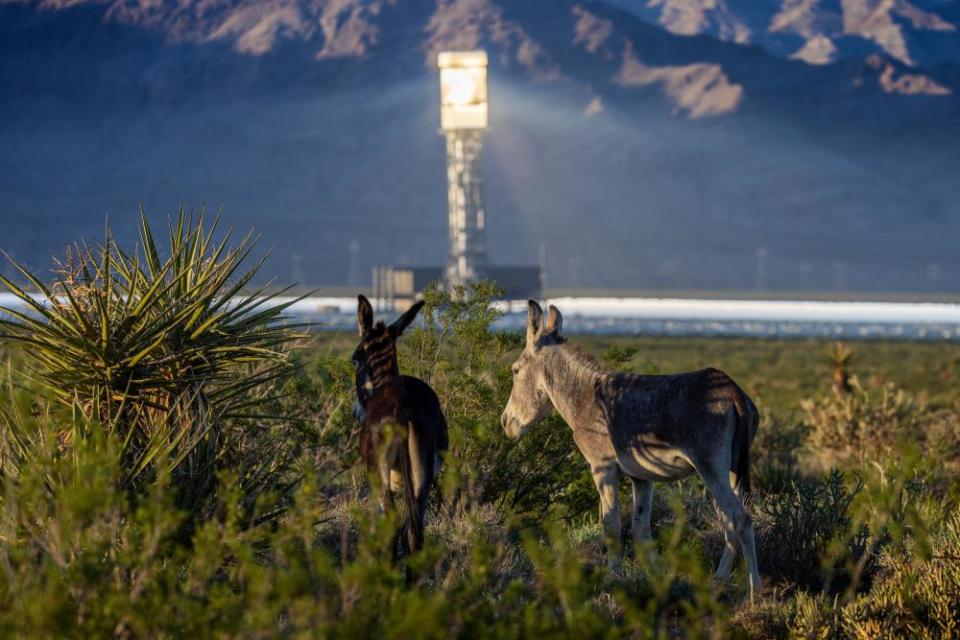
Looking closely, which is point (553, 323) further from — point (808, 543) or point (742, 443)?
point (808, 543)

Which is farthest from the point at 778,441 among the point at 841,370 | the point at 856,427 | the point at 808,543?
the point at 808,543

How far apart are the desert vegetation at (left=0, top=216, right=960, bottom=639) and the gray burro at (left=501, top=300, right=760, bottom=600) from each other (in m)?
0.43

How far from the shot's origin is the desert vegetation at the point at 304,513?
6.16 metres

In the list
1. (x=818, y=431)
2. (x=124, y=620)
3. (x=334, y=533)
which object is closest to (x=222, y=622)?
(x=124, y=620)

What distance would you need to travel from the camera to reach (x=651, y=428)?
9.12m

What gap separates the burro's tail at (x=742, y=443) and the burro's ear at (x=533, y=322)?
1747 mm

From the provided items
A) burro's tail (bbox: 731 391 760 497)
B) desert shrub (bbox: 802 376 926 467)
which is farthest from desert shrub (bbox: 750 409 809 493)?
burro's tail (bbox: 731 391 760 497)

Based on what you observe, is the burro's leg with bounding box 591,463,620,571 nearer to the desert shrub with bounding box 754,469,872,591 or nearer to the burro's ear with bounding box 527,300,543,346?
the burro's ear with bounding box 527,300,543,346

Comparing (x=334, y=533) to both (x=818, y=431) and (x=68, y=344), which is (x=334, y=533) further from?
(x=818, y=431)

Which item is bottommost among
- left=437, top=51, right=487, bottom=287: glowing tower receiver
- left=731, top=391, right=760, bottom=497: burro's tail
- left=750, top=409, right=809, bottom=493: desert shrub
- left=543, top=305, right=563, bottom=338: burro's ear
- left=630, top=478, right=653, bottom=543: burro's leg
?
left=750, top=409, right=809, bottom=493: desert shrub

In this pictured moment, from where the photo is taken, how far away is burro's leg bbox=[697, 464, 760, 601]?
8883mm

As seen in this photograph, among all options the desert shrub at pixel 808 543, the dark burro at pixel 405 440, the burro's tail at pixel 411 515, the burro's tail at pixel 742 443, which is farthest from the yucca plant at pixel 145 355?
the desert shrub at pixel 808 543

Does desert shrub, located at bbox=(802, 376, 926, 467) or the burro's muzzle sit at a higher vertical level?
the burro's muzzle

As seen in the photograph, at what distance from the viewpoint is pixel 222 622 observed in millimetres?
6176
